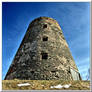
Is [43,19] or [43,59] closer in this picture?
[43,59]

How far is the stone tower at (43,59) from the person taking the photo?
8.42 metres

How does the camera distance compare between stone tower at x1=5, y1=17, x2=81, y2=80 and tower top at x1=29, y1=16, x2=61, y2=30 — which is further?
tower top at x1=29, y1=16, x2=61, y2=30

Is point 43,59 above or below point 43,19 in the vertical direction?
below

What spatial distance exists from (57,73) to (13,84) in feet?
12.7

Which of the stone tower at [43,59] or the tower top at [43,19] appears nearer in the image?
the stone tower at [43,59]

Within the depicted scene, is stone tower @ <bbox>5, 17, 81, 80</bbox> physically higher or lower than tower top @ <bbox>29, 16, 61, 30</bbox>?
lower

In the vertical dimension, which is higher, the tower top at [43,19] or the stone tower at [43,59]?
the tower top at [43,19]

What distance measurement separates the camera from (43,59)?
8992mm

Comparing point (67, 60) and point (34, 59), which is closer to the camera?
point (34, 59)

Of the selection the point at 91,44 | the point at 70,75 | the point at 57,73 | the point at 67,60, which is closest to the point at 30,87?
the point at 91,44

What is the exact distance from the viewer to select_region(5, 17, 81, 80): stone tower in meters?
8.42

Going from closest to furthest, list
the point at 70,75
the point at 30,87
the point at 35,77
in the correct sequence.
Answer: the point at 30,87
the point at 35,77
the point at 70,75

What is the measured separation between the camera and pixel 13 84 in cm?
509

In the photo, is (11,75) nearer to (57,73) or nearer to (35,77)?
(35,77)
